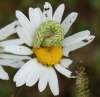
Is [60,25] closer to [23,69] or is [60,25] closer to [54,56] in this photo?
[54,56]

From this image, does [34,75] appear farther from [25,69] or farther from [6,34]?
[6,34]

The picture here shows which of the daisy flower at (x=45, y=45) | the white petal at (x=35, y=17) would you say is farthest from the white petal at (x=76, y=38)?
the white petal at (x=35, y=17)

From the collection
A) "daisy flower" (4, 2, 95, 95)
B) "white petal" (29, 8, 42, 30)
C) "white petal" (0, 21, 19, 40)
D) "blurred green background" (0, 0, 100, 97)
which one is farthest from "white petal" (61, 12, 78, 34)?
"blurred green background" (0, 0, 100, 97)

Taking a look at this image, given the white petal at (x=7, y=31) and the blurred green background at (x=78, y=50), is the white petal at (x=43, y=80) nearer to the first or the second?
the white petal at (x=7, y=31)

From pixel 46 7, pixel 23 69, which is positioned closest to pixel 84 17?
pixel 46 7

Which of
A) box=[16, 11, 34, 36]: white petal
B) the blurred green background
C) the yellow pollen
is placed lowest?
the yellow pollen

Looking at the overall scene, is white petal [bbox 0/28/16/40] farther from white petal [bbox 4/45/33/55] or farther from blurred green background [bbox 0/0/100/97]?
blurred green background [bbox 0/0/100/97]
